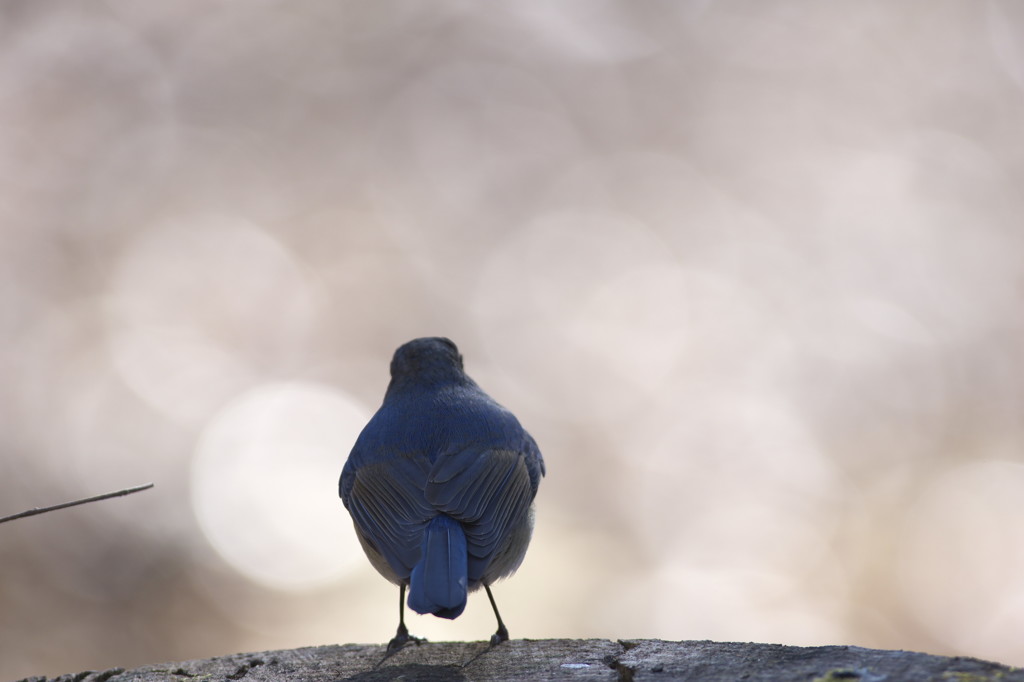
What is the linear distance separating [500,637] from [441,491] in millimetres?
752

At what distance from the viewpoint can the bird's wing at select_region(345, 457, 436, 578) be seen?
154 inches

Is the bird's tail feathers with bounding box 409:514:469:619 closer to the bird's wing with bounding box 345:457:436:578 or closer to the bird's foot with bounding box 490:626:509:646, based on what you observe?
the bird's wing with bounding box 345:457:436:578

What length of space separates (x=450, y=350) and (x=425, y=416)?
0.77 meters

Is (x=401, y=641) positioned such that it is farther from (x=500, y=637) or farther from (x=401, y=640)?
(x=500, y=637)

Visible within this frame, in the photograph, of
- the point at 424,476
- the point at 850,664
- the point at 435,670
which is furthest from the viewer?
the point at 424,476

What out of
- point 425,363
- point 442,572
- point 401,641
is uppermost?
point 425,363

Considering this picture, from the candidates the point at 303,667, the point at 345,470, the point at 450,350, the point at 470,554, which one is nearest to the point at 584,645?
the point at 470,554

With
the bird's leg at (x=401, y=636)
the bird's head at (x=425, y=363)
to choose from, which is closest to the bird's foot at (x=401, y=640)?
the bird's leg at (x=401, y=636)

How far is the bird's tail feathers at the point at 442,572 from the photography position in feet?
11.2

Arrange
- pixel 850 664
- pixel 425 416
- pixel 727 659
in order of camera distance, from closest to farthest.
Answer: pixel 850 664
pixel 727 659
pixel 425 416

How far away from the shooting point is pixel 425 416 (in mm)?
4590

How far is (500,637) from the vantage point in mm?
4172

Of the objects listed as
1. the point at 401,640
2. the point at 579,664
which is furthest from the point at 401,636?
the point at 579,664

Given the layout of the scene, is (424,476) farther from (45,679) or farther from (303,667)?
(45,679)
